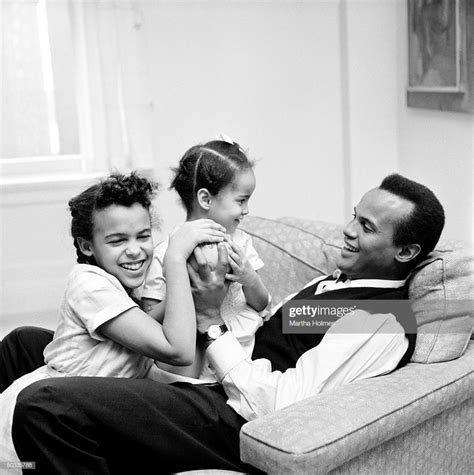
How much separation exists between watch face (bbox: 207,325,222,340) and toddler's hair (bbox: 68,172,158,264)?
1.14 feet

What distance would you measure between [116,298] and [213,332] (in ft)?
0.93

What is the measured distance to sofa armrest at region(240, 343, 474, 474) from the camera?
1555 mm

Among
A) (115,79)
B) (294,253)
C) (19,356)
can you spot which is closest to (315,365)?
(294,253)

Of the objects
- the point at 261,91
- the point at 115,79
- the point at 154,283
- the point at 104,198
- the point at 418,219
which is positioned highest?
the point at 115,79

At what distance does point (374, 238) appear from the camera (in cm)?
205

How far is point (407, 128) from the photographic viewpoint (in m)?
4.54

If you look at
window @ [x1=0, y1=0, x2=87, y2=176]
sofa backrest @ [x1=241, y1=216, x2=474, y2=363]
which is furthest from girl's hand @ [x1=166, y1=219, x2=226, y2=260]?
window @ [x1=0, y1=0, x2=87, y2=176]

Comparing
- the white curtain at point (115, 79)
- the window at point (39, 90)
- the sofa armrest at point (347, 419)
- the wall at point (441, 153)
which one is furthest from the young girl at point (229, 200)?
the window at point (39, 90)

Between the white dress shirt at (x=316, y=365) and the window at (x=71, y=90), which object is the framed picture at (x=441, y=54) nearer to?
the window at (x=71, y=90)

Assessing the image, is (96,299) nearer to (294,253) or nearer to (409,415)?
(409,415)

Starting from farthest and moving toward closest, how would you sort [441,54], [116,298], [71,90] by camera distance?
[71,90] → [441,54] → [116,298]

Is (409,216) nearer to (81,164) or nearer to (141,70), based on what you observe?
(141,70)

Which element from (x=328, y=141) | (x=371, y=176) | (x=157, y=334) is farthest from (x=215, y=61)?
(x=157, y=334)

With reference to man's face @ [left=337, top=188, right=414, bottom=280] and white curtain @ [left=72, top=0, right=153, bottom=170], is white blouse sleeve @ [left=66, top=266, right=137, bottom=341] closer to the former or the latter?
man's face @ [left=337, top=188, right=414, bottom=280]
